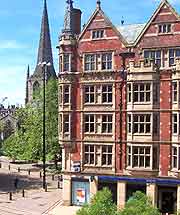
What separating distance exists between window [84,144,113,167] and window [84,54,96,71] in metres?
6.93

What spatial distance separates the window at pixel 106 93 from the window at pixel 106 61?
5.50ft

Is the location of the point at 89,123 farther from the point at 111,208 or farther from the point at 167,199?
the point at 111,208

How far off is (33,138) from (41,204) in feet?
62.6

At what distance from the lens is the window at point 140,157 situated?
3650 cm

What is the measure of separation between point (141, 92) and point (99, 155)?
6875 mm

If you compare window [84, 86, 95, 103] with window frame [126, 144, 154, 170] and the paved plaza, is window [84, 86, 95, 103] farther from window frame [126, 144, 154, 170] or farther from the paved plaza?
the paved plaza

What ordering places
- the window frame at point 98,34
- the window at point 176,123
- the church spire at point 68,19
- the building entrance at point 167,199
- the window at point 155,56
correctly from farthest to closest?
the church spire at point 68,19
the window frame at point 98,34
the window at point 155,56
the building entrance at point 167,199
the window at point 176,123

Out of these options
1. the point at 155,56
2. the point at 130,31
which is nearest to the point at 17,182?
the point at 130,31

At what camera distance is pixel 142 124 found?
36.7 meters

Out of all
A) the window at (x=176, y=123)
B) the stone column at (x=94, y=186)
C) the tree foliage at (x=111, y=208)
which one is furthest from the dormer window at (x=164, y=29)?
the tree foliage at (x=111, y=208)

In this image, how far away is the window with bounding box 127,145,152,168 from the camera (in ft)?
120

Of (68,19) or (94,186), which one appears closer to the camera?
(94,186)

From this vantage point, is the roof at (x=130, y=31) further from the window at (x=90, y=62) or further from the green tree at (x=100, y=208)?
the green tree at (x=100, y=208)

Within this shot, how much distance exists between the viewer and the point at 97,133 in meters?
38.7
